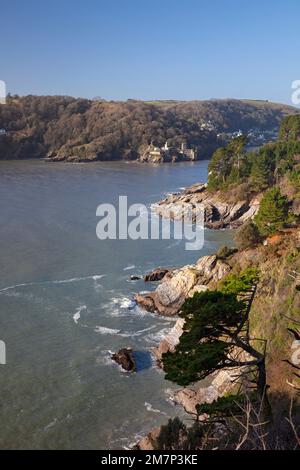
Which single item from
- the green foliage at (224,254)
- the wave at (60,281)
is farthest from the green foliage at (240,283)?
the wave at (60,281)

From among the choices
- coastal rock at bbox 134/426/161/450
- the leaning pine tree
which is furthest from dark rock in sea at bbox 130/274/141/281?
the leaning pine tree

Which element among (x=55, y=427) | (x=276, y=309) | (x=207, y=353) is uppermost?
(x=207, y=353)

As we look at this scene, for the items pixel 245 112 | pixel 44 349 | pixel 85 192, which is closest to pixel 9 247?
pixel 44 349

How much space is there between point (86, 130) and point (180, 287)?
65268mm

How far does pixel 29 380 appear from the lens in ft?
47.7

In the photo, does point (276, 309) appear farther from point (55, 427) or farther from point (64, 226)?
point (64, 226)

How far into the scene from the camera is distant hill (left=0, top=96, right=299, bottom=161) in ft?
245

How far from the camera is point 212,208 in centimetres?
3547

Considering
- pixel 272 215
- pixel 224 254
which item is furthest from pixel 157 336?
pixel 272 215

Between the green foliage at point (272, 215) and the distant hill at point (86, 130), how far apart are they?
5046cm

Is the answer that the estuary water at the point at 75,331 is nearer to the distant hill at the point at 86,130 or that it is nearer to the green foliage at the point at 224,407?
the green foliage at the point at 224,407
